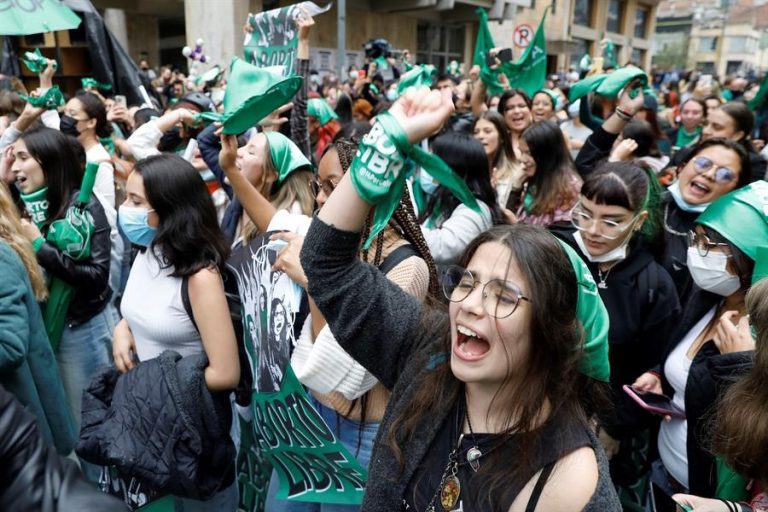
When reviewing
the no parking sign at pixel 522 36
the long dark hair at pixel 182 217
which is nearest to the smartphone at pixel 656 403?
the long dark hair at pixel 182 217

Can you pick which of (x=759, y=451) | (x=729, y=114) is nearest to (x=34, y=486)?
(x=759, y=451)

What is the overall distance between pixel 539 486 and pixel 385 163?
0.70 meters

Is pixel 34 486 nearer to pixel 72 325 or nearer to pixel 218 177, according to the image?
pixel 72 325

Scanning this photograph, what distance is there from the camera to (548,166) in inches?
145

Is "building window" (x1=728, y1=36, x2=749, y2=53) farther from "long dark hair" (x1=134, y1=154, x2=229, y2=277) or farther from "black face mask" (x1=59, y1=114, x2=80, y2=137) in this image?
"long dark hair" (x1=134, y1=154, x2=229, y2=277)

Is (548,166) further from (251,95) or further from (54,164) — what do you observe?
(54,164)

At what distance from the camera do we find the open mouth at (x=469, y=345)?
1248 millimetres

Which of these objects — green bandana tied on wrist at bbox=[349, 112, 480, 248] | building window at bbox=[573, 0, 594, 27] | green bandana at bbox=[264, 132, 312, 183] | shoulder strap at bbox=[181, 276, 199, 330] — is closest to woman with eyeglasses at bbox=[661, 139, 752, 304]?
green bandana at bbox=[264, 132, 312, 183]

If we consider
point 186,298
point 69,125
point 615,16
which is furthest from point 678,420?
point 615,16

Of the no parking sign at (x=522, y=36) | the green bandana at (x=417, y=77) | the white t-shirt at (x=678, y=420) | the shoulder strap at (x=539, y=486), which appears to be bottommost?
the white t-shirt at (x=678, y=420)

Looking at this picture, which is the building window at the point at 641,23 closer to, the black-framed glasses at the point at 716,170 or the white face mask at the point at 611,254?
the black-framed glasses at the point at 716,170

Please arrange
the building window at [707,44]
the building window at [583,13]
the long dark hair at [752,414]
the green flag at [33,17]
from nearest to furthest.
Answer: the long dark hair at [752,414], the green flag at [33,17], the building window at [583,13], the building window at [707,44]

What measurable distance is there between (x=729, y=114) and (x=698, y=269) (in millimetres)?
2881

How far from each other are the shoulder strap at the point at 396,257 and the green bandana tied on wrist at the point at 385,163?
1.60ft
